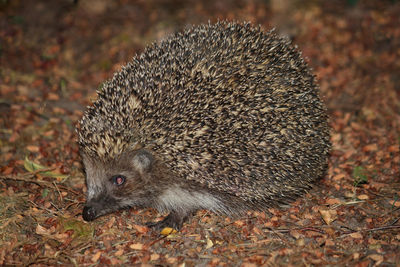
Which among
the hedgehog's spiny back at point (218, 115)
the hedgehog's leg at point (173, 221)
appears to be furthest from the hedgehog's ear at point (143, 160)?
the hedgehog's leg at point (173, 221)

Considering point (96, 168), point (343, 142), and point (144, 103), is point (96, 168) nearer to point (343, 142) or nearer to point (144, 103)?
point (144, 103)

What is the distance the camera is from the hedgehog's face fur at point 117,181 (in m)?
5.27

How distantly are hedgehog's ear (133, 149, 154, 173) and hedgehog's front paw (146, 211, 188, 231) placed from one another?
721 mm

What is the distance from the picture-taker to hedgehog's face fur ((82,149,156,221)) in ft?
17.3

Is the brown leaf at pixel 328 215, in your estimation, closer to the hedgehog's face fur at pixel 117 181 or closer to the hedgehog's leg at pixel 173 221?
the hedgehog's leg at pixel 173 221

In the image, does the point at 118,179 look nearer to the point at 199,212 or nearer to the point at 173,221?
the point at 173,221

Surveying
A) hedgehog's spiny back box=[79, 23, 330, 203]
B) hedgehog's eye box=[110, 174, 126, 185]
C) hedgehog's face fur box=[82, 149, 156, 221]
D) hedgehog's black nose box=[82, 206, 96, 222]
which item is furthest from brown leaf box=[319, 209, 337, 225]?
hedgehog's black nose box=[82, 206, 96, 222]

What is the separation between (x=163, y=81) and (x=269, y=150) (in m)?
1.54

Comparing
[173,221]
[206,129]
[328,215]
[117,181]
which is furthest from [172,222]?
[328,215]

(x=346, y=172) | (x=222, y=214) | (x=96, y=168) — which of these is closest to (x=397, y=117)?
(x=346, y=172)

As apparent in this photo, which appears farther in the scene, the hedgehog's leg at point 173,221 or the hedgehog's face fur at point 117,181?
the hedgehog's leg at point 173,221

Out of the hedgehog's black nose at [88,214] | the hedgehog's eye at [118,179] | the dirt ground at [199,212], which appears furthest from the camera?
the hedgehog's eye at [118,179]

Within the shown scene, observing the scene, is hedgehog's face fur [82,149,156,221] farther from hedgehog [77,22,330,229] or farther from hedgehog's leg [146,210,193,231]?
hedgehog's leg [146,210,193,231]

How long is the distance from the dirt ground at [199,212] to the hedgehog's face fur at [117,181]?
0.82 feet
